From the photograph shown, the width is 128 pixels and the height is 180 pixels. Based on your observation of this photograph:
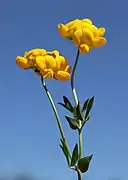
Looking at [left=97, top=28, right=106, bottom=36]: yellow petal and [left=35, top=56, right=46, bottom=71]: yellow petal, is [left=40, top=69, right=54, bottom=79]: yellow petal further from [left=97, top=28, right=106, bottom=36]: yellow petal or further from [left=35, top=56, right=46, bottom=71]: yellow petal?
[left=97, top=28, right=106, bottom=36]: yellow petal

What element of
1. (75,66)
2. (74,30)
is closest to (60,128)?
(75,66)

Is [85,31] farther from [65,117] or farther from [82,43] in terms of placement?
[65,117]

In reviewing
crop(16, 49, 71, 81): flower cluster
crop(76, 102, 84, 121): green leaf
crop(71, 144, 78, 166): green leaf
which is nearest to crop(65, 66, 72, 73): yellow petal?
crop(16, 49, 71, 81): flower cluster

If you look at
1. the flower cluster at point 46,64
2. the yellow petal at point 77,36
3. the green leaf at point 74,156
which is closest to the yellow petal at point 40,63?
the flower cluster at point 46,64

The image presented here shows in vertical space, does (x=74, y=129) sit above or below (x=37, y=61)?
below

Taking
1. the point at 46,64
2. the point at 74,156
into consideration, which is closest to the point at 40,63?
the point at 46,64

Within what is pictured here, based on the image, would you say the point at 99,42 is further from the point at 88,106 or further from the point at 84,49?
the point at 88,106
